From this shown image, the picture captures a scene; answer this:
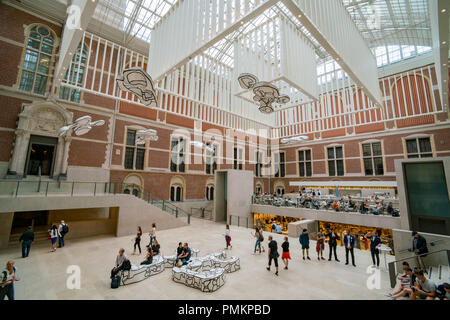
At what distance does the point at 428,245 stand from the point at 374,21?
18.5 metres

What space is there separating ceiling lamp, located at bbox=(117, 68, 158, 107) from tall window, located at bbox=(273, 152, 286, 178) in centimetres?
2241

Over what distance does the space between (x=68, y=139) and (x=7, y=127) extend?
277 centimetres

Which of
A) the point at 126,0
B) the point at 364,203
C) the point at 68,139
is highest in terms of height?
the point at 126,0

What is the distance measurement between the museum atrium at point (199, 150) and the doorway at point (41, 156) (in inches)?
3.3

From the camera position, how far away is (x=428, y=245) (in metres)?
7.10

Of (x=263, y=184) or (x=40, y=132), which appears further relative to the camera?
(x=263, y=184)

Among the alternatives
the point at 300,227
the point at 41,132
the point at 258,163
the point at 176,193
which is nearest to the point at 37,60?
the point at 41,132

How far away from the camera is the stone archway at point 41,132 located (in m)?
11.3

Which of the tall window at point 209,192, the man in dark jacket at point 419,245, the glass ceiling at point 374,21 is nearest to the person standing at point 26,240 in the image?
the glass ceiling at point 374,21

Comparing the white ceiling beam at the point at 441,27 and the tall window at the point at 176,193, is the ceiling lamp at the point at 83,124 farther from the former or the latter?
the white ceiling beam at the point at 441,27

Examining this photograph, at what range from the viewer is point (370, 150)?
20453mm

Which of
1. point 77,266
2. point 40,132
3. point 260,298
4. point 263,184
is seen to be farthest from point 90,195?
point 263,184

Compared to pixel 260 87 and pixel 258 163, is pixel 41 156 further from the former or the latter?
pixel 258 163
